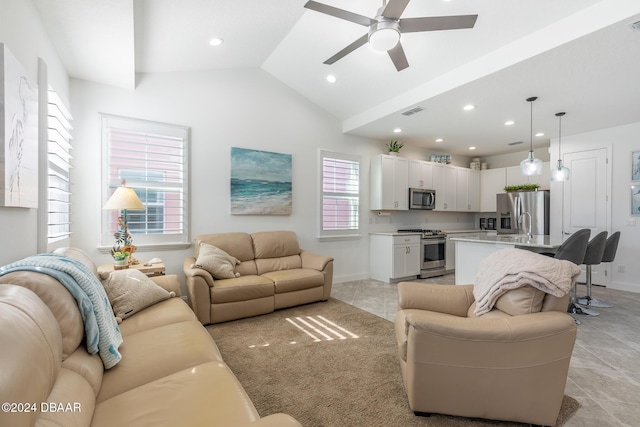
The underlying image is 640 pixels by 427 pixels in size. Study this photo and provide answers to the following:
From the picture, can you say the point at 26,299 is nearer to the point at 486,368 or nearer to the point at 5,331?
the point at 5,331

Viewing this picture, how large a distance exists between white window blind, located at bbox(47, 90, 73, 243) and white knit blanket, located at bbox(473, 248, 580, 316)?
10.8 feet

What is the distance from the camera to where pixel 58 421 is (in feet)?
2.98

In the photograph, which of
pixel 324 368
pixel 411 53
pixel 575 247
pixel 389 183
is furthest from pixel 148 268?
pixel 575 247

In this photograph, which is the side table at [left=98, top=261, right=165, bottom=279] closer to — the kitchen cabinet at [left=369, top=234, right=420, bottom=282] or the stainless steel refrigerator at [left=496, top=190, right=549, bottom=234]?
the kitchen cabinet at [left=369, top=234, right=420, bottom=282]

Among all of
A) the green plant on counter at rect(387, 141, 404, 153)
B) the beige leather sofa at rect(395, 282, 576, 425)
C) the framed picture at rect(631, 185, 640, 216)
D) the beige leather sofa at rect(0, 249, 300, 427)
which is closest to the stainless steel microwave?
the green plant on counter at rect(387, 141, 404, 153)

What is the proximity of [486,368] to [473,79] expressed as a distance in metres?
2.88

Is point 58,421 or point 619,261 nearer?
point 58,421

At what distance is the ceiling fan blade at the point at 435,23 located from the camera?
2.07 meters

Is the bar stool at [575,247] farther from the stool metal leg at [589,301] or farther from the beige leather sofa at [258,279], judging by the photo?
the beige leather sofa at [258,279]

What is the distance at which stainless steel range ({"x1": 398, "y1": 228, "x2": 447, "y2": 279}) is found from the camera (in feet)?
18.0

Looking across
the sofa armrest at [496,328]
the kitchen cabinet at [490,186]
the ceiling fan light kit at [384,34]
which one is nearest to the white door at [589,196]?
the kitchen cabinet at [490,186]

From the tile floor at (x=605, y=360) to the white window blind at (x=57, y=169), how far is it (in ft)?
10.6

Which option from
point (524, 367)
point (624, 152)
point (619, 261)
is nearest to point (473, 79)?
point (524, 367)

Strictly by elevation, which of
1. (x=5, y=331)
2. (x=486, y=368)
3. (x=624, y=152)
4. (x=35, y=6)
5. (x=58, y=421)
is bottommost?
(x=486, y=368)
